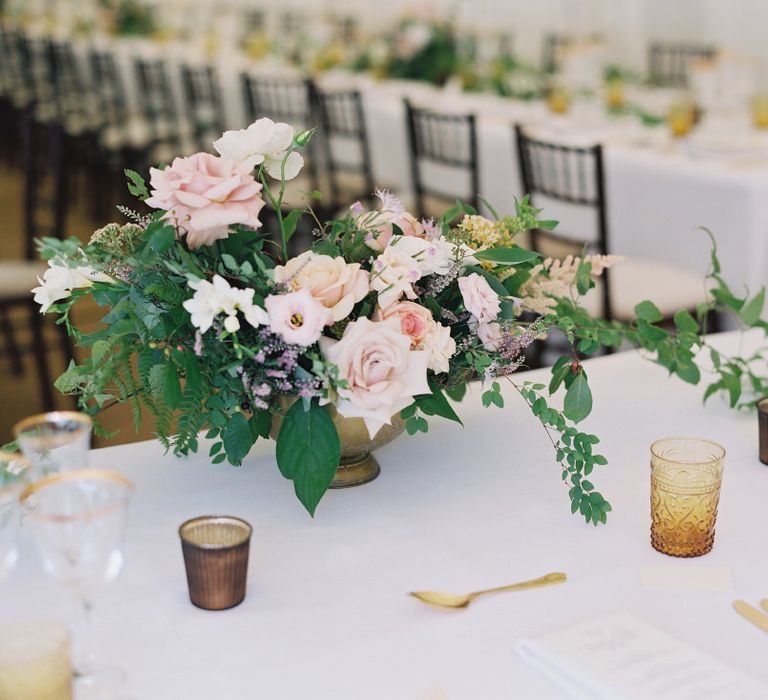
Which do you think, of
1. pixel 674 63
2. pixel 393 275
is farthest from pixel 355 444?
pixel 674 63

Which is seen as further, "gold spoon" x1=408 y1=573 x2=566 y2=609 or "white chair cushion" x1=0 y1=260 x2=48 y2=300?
"white chair cushion" x1=0 y1=260 x2=48 y2=300

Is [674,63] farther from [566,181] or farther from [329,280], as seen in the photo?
[329,280]

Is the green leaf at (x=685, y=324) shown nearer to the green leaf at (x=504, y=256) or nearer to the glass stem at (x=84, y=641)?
the green leaf at (x=504, y=256)

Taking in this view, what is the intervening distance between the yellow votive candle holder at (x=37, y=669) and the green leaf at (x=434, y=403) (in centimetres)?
50

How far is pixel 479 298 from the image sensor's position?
128 cm

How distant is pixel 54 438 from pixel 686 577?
65 cm

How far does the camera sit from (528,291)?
147 cm

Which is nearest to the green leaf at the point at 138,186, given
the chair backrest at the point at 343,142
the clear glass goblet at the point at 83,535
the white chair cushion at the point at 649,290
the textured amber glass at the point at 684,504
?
the clear glass goblet at the point at 83,535

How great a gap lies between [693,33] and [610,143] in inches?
151

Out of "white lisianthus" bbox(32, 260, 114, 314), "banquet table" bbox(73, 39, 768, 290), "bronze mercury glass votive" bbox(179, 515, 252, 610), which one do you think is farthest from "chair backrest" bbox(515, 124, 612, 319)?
"bronze mercury glass votive" bbox(179, 515, 252, 610)

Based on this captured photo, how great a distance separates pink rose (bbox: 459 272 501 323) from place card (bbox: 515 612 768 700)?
15.1 inches

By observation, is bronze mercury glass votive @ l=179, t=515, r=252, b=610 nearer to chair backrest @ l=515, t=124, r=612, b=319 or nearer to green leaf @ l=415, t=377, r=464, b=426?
green leaf @ l=415, t=377, r=464, b=426

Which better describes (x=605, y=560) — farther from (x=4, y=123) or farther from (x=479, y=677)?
(x=4, y=123)

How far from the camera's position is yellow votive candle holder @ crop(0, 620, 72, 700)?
94 cm
